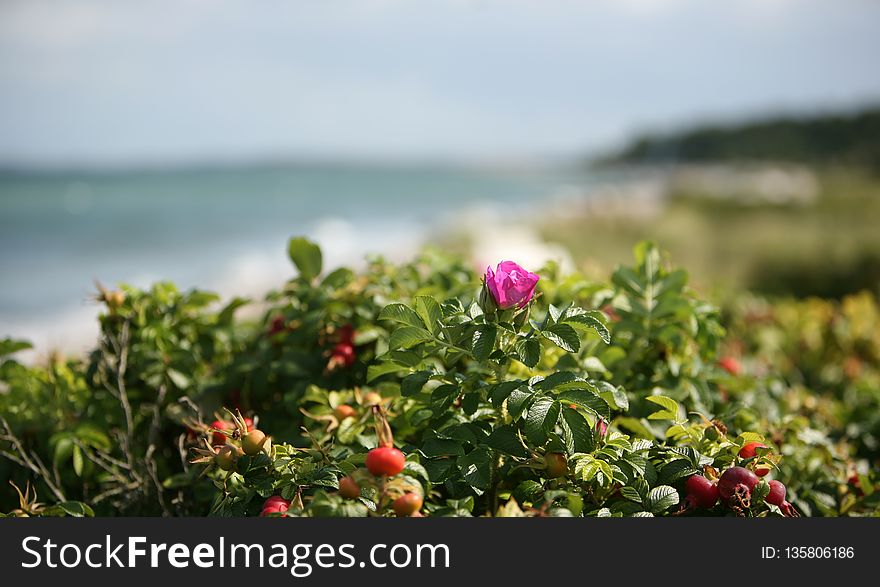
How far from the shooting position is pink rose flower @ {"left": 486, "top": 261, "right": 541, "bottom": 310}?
1229mm

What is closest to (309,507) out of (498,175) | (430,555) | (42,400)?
(430,555)

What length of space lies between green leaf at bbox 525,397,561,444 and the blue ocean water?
1.24 m

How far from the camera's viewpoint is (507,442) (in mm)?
1299

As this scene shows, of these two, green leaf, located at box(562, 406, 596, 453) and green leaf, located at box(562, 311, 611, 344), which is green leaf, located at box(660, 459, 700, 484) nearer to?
green leaf, located at box(562, 406, 596, 453)

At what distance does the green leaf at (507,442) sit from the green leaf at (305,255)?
767 millimetres

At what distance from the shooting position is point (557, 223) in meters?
16.0

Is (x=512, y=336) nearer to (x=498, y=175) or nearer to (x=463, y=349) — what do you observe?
(x=463, y=349)

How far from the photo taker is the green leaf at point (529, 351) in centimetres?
123

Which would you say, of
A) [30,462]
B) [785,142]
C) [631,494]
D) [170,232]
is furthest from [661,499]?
[785,142]

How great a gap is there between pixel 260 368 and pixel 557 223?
1451 centimetres

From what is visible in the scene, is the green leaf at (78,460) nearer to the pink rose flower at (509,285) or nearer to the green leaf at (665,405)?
the pink rose flower at (509,285)

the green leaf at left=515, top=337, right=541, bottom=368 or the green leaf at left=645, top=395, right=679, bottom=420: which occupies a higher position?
the green leaf at left=515, top=337, right=541, bottom=368

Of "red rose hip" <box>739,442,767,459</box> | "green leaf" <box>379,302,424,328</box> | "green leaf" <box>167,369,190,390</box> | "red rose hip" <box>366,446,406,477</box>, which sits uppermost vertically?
"green leaf" <box>167,369,190,390</box>

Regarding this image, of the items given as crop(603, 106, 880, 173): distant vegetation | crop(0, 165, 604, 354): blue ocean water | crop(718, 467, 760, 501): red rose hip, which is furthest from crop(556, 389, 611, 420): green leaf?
crop(603, 106, 880, 173): distant vegetation
